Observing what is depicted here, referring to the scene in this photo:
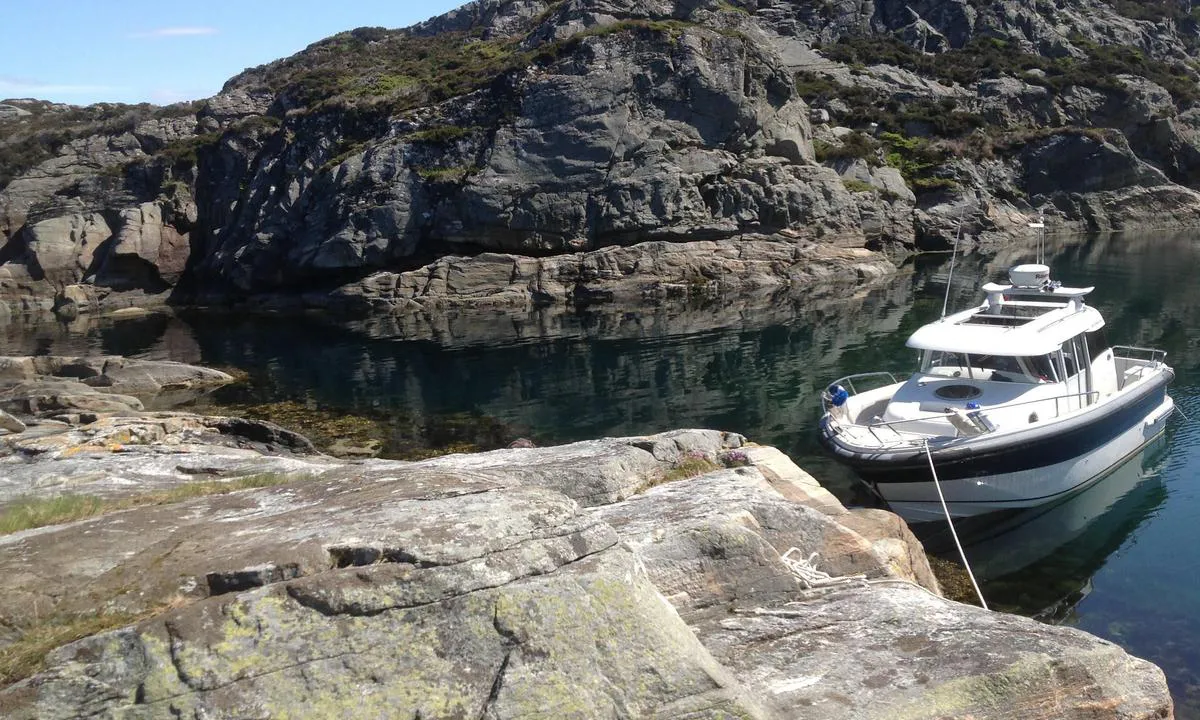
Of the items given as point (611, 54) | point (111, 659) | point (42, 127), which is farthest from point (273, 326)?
point (42, 127)

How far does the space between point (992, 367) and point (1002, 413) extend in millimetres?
1808

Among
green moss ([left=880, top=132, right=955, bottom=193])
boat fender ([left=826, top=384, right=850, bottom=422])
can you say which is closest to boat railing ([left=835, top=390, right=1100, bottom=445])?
boat fender ([left=826, top=384, right=850, bottom=422])

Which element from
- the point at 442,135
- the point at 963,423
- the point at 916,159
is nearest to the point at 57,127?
the point at 442,135

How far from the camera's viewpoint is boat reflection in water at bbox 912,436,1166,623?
14.7 m

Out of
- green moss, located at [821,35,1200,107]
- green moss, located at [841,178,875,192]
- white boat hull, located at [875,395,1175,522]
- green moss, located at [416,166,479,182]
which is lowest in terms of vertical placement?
white boat hull, located at [875,395,1175,522]

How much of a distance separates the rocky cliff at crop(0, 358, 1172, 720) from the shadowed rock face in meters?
0.02

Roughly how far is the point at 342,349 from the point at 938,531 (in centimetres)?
3514

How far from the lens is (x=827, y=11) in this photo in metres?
106

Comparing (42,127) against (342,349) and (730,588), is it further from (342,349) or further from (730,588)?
(730,588)

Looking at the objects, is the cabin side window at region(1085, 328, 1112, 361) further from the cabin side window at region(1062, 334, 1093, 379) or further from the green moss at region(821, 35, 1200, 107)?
the green moss at region(821, 35, 1200, 107)

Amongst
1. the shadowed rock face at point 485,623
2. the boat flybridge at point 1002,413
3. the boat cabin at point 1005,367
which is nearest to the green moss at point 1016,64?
the boat flybridge at point 1002,413

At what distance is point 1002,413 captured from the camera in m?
17.3

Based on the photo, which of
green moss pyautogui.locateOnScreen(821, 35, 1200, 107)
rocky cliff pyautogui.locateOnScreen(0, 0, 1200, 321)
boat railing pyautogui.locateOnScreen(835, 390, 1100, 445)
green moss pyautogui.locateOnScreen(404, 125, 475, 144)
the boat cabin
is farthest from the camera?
green moss pyautogui.locateOnScreen(821, 35, 1200, 107)

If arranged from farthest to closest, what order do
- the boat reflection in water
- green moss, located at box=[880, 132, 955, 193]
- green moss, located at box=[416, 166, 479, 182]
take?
green moss, located at box=[880, 132, 955, 193] → green moss, located at box=[416, 166, 479, 182] → the boat reflection in water
